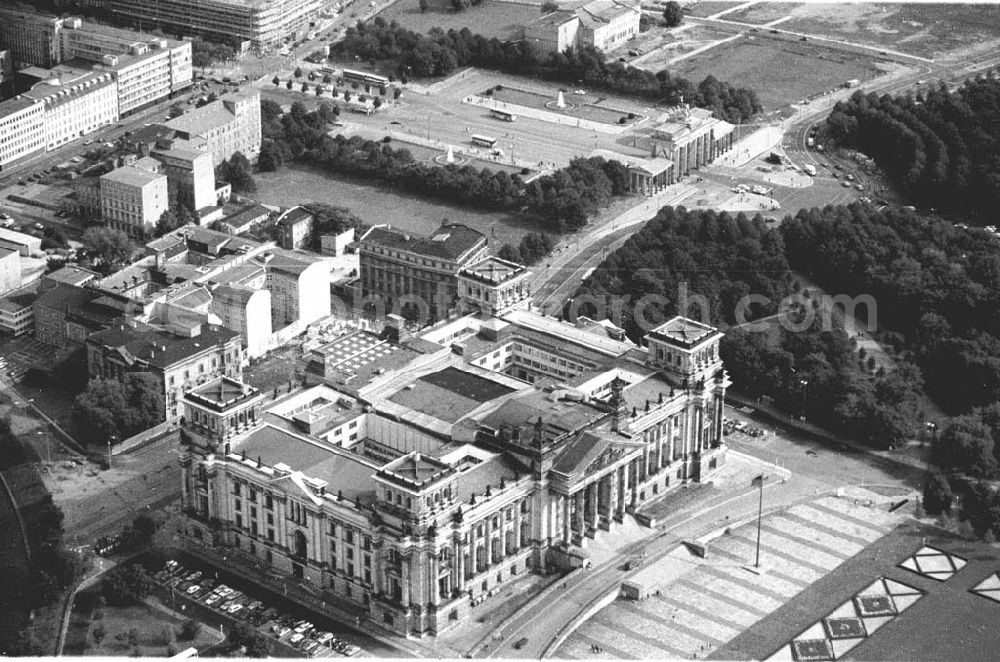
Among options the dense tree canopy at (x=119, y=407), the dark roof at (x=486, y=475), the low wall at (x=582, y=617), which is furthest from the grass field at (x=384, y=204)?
the low wall at (x=582, y=617)

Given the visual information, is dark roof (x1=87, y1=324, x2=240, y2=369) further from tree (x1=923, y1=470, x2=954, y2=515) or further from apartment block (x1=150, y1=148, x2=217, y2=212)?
tree (x1=923, y1=470, x2=954, y2=515)

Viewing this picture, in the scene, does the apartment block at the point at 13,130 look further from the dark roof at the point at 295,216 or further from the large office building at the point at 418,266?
the large office building at the point at 418,266

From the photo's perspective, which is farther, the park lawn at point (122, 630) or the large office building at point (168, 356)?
the large office building at point (168, 356)

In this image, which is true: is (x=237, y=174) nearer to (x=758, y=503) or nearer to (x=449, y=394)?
(x=449, y=394)

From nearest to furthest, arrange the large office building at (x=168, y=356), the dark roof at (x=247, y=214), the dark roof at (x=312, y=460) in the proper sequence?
the dark roof at (x=312, y=460)
the large office building at (x=168, y=356)
the dark roof at (x=247, y=214)

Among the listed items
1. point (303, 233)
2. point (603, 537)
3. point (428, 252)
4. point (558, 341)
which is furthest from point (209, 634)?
point (303, 233)

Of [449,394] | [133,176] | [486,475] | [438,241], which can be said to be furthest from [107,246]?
[486,475]

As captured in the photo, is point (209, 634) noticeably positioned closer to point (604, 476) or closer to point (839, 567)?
point (604, 476)
